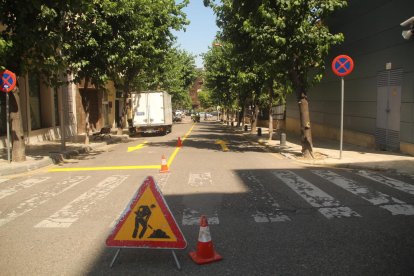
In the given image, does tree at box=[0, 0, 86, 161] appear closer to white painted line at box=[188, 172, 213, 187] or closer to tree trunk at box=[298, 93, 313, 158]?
white painted line at box=[188, 172, 213, 187]

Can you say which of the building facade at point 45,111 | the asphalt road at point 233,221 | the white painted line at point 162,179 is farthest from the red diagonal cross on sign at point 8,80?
the white painted line at point 162,179

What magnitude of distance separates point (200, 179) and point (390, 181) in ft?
14.8

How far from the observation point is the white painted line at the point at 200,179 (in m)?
9.62

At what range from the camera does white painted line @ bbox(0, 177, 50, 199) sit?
30.3 ft

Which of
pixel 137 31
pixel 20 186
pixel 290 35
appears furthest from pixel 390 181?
pixel 137 31

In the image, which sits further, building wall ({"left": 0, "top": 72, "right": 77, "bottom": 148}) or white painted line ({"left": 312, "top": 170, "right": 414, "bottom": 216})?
building wall ({"left": 0, "top": 72, "right": 77, "bottom": 148})

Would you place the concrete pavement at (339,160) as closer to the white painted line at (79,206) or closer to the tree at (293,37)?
the tree at (293,37)

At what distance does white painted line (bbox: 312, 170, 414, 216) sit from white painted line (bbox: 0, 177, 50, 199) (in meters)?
7.31

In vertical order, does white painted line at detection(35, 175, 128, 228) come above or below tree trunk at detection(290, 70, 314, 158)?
below

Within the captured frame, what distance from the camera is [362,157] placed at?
45.7ft

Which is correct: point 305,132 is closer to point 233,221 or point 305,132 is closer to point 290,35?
point 290,35

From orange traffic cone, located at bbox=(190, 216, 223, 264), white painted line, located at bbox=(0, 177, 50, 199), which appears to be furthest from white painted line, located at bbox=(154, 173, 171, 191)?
orange traffic cone, located at bbox=(190, 216, 223, 264)

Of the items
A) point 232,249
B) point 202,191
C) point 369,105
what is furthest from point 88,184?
point 369,105

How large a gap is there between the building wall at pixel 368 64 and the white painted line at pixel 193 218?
9679 mm
